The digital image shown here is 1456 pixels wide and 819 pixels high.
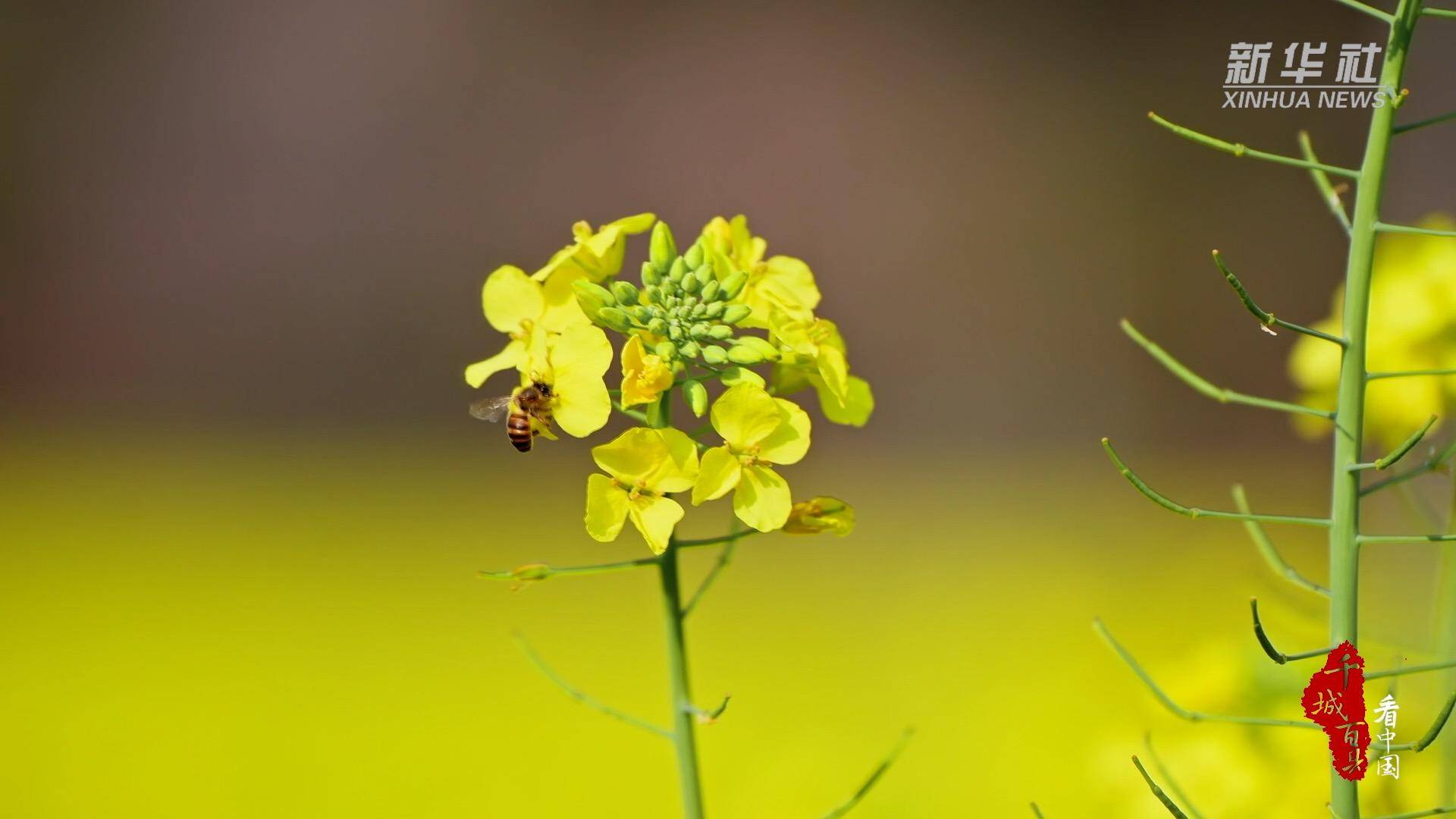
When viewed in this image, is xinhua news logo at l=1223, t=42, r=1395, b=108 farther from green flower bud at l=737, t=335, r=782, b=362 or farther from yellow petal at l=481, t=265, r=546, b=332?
yellow petal at l=481, t=265, r=546, b=332

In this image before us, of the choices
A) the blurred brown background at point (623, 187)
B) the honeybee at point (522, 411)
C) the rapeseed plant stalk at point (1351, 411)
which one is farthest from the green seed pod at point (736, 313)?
the blurred brown background at point (623, 187)

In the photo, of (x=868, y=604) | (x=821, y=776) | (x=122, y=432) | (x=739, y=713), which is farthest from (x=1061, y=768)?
(x=122, y=432)

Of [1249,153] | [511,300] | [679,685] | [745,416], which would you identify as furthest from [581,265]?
[1249,153]

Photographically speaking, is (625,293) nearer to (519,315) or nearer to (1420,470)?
(519,315)

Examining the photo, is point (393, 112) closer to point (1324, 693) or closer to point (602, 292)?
point (602, 292)

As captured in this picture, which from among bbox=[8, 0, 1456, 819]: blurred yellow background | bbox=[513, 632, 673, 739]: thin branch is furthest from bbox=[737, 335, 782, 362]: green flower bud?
bbox=[8, 0, 1456, 819]: blurred yellow background

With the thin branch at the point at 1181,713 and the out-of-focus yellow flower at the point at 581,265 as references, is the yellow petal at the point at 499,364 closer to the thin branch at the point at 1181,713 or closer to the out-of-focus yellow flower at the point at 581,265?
the out-of-focus yellow flower at the point at 581,265
